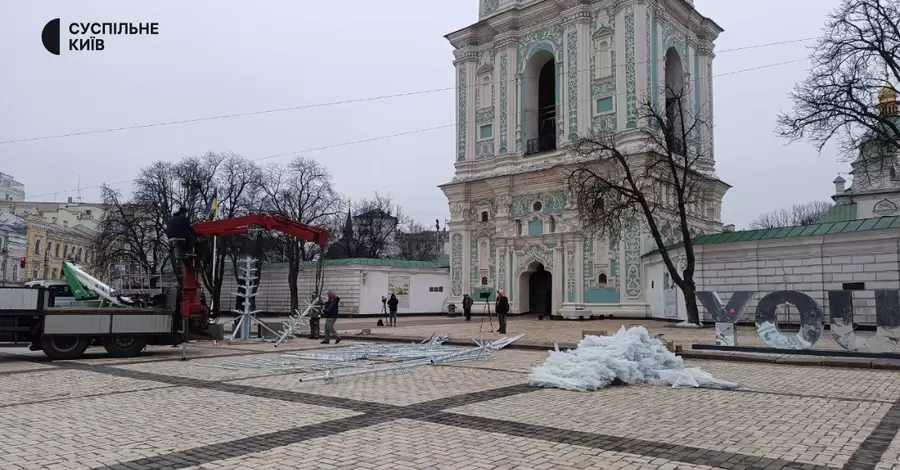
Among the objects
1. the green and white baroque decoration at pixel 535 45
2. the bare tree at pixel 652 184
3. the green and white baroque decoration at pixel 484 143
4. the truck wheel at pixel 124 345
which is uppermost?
the green and white baroque decoration at pixel 535 45

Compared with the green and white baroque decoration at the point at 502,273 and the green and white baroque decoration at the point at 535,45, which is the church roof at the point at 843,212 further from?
the green and white baroque decoration at the point at 502,273

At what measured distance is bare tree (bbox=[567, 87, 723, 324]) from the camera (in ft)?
86.2

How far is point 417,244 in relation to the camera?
267ft

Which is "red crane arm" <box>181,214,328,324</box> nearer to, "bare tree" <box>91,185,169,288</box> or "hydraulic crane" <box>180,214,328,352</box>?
"hydraulic crane" <box>180,214,328,352</box>

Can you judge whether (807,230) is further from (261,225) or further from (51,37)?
(51,37)

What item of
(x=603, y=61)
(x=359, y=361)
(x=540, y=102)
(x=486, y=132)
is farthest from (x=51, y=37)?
(x=540, y=102)

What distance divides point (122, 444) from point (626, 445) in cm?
485

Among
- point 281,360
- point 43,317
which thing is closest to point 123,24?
point 43,317

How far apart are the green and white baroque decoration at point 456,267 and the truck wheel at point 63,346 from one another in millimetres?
28936

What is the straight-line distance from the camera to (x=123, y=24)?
62.1ft

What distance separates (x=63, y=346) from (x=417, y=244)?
66.5m

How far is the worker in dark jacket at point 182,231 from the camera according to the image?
1945 cm

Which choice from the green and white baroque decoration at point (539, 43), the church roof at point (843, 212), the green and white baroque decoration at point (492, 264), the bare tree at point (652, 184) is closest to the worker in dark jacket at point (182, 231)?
the bare tree at point (652, 184)

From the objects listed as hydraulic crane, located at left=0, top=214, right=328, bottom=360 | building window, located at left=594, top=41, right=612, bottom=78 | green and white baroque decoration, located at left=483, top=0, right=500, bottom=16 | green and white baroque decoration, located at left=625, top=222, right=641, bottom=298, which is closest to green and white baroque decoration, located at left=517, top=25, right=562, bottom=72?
building window, located at left=594, top=41, right=612, bottom=78
